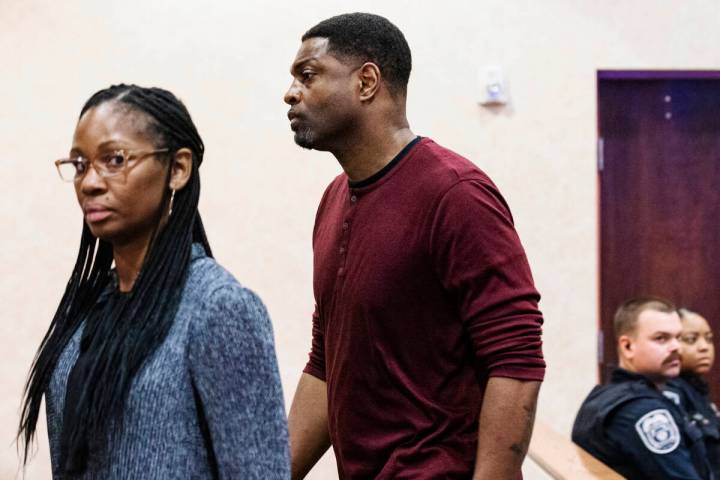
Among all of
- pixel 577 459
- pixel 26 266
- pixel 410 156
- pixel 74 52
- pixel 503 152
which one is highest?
pixel 74 52

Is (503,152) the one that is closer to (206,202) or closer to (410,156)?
(206,202)

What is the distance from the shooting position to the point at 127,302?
4.17 ft

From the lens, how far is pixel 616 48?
169 inches

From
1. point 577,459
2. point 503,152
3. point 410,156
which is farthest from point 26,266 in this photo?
point 410,156

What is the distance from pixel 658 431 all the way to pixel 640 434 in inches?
2.0

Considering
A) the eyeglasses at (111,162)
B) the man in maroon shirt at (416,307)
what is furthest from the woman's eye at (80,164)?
the man in maroon shirt at (416,307)

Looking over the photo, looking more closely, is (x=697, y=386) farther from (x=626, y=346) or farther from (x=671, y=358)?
(x=626, y=346)

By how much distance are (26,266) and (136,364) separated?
3.18m

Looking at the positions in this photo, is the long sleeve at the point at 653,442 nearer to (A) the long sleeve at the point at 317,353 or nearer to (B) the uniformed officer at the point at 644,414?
(B) the uniformed officer at the point at 644,414

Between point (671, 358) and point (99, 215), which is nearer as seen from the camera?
point (99, 215)

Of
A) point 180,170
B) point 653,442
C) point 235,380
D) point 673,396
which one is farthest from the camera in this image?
point 673,396

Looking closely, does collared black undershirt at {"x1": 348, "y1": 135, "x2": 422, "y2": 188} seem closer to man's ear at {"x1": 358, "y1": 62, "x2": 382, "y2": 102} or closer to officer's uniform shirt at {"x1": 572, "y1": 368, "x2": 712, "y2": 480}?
man's ear at {"x1": 358, "y1": 62, "x2": 382, "y2": 102}

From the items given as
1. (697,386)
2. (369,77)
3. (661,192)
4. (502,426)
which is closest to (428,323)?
(502,426)

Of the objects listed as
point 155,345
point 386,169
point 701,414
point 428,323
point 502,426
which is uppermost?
point 386,169
